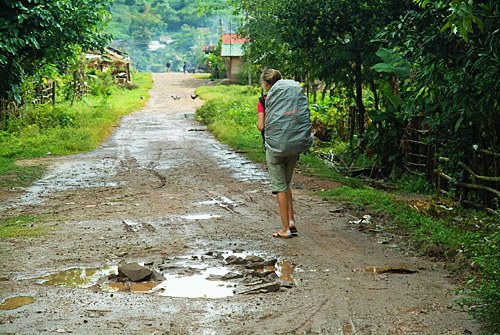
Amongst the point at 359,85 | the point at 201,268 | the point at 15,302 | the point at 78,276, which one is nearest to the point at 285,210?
the point at 201,268

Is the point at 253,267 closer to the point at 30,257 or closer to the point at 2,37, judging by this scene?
the point at 30,257

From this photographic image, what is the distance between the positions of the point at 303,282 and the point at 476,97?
3176mm

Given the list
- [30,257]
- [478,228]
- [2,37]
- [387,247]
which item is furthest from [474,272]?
[2,37]

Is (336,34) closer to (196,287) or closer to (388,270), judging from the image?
(388,270)

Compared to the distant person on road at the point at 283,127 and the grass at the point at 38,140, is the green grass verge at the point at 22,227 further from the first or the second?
the distant person on road at the point at 283,127

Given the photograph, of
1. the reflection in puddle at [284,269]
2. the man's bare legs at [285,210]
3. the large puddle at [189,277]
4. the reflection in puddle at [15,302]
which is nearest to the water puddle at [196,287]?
the large puddle at [189,277]

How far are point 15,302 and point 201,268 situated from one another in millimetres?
1673

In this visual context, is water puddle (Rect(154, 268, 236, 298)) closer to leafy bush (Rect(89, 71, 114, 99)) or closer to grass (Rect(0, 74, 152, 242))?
grass (Rect(0, 74, 152, 242))

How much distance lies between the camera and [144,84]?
51906 millimetres

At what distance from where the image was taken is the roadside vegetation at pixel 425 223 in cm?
436

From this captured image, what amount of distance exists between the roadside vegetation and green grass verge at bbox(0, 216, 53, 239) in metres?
3.87

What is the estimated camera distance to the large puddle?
4.90 metres

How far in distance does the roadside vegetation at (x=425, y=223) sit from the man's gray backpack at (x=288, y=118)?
1397mm

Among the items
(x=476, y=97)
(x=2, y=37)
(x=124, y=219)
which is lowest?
(x=124, y=219)
